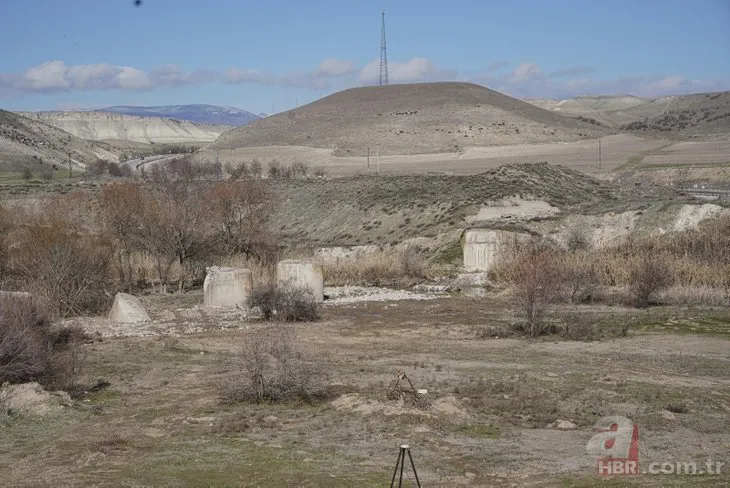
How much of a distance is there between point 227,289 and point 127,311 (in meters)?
3.57

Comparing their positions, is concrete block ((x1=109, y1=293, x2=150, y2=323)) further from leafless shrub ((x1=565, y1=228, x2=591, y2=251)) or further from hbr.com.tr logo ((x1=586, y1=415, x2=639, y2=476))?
leafless shrub ((x1=565, y1=228, x2=591, y2=251))

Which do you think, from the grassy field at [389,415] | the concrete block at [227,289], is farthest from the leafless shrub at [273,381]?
the concrete block at [227,289]

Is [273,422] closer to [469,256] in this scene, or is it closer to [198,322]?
[198,322]

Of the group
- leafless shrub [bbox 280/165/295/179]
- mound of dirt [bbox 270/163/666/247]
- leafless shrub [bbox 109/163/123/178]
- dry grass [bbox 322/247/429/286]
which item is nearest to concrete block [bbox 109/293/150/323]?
dry grass [bbox 322/247/429/286]

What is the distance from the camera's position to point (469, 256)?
122 feet

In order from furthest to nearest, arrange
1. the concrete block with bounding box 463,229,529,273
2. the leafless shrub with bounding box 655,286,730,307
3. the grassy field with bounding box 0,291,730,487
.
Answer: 1. the concrete block with bounding box 463,229,529,273
2. the leafless shrub with bounding box 655,286,730,307
3. the grassy field with bounding box 0,291,730,487

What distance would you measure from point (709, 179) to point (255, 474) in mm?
57546

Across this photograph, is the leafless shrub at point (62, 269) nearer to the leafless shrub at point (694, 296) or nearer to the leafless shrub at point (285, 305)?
the leafless shrub at point (285, 305)

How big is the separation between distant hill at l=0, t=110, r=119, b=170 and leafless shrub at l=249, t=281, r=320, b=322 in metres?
78.7

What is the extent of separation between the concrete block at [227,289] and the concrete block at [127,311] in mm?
2662

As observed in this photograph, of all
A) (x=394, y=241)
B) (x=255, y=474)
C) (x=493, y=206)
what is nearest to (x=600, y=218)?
(x=493, y=206)

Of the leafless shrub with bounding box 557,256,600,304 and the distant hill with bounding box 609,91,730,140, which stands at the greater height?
the distant hill with bounding box 609,91,730,140

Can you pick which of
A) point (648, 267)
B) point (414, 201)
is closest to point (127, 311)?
point (648, 267)

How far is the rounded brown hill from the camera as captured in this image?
10594 centimetres
